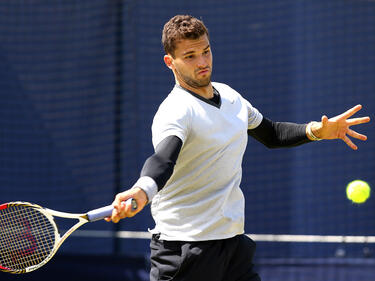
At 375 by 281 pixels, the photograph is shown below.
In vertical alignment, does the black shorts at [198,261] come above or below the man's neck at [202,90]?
below

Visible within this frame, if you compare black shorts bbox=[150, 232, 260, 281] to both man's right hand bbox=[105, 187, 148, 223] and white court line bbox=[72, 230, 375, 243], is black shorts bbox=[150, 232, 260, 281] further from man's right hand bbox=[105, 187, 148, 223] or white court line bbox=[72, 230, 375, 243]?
white court line bbox=[72, 230, 375, 243]

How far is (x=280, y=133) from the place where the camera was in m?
3.64

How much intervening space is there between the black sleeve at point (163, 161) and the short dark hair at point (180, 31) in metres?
0.51

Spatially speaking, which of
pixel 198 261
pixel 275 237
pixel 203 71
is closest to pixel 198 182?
pixel 198 261

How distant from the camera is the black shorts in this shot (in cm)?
316

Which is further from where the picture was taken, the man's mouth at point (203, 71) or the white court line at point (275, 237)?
the white court line at point (275, 237)

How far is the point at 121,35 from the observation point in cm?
Answer: 674

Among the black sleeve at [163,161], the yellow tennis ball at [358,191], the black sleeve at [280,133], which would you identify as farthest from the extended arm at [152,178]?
the yellow tennis ball at [358,191]

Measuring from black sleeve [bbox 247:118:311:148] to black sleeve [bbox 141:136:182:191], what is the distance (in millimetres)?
832

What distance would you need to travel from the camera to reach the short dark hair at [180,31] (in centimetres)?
318

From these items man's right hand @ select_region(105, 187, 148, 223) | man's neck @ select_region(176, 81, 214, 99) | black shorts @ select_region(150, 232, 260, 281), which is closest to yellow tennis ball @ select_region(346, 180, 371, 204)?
black shorts @ select_region(150, 232, 260, 281)

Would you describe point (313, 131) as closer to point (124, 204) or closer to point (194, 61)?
point (194, 61)

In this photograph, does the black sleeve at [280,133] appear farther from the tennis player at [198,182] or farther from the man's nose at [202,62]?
the man's nose at [202,62]

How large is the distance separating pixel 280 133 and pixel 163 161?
987 millimetres
